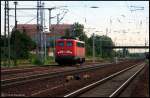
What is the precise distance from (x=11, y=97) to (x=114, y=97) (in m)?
4.20

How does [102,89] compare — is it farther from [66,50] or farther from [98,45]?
[98,45]

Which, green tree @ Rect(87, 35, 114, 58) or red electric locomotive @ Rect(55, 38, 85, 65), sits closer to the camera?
red electric locomotive @ Rect(55, 38, 85, 65)

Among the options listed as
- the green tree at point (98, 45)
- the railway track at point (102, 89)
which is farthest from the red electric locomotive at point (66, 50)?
the green tree at point (98, 45)

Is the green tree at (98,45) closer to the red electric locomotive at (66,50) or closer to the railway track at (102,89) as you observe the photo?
the red electric locomotive at (66,50)

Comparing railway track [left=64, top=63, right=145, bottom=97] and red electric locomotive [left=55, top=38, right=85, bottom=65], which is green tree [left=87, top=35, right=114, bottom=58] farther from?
railway track [left=64, top=63, right=145, bottom=97]

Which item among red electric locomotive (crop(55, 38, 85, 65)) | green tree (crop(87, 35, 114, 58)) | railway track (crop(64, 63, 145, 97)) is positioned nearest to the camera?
railway track (crop(64, 63, 145, 97))

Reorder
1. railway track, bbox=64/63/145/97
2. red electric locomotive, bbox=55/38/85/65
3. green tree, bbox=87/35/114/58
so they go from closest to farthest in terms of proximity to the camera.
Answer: railway track, bbox=64/63/145/97
red electric locomotive, bbox=55/38/85/65
green tree, bbox=87/35/114/58

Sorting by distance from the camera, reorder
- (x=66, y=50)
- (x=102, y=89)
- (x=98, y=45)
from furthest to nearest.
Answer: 1. (x=98, y=45)
2. (x=66, y=50)
3. (x=102, y=89)

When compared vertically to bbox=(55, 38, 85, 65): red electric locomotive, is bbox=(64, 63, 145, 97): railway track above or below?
below

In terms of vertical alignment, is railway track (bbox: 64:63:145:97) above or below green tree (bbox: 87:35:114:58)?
below

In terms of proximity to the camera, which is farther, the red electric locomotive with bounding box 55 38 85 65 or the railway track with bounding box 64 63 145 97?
the red electric locomotive with bounding box 55 38 85 65

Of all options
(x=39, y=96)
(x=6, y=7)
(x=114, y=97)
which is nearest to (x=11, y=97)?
→ (x=39, y=96)

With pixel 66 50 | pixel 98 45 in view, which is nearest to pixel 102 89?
pixel 66 50

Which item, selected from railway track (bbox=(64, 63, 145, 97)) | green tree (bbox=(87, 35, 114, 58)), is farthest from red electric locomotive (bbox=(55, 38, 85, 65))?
green tree (bbox=(87, 35, 114, 58))
